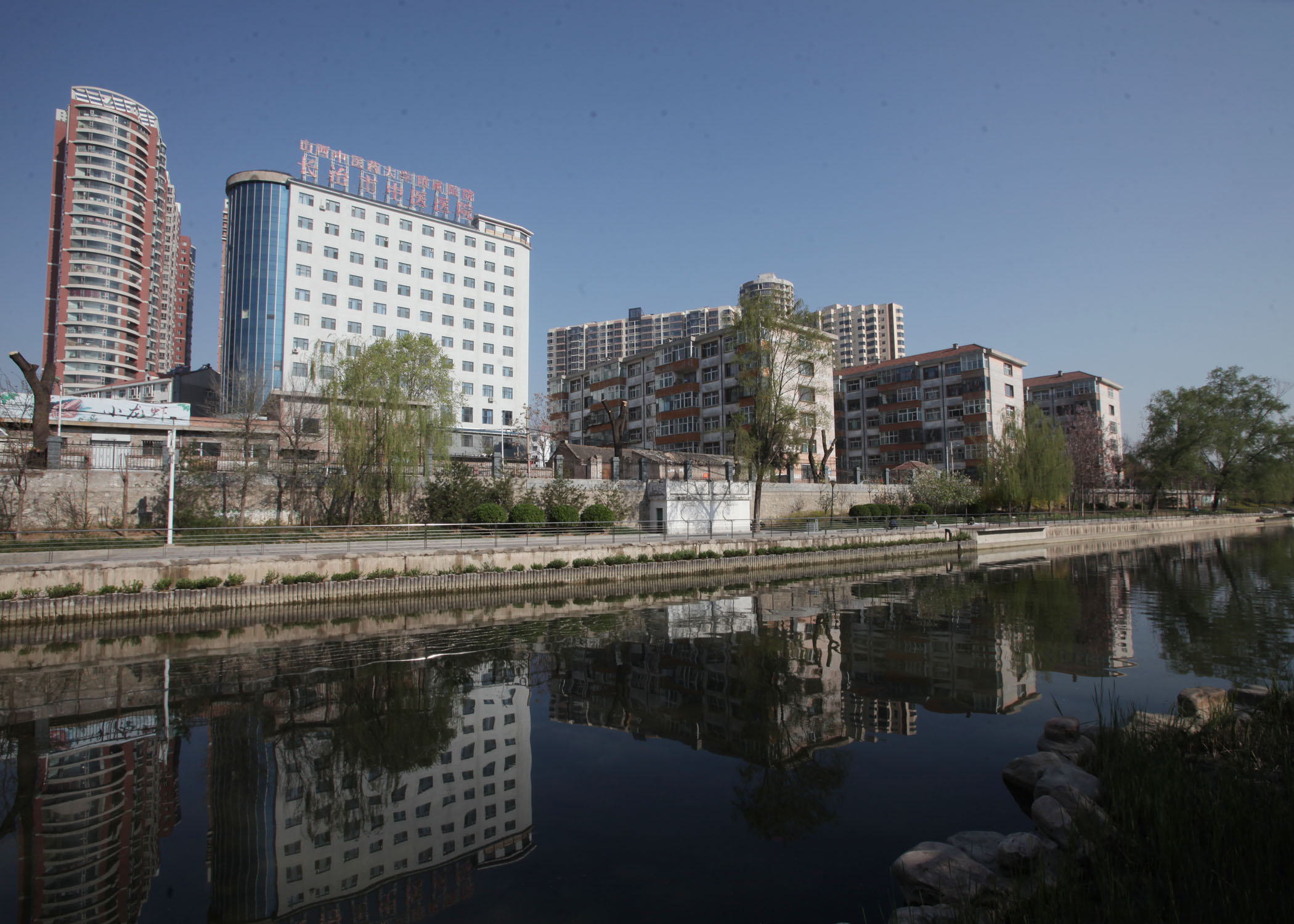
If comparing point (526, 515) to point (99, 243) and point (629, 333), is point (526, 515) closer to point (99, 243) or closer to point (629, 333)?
point (99, 243)

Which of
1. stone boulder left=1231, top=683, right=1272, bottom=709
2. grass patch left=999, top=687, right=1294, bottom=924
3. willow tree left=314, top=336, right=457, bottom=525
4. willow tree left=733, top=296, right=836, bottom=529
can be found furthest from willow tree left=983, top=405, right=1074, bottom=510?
grass patch left=999, top=687, right=1294, bottom=924

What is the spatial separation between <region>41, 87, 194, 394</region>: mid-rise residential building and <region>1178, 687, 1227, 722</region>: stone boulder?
108454 millimetres

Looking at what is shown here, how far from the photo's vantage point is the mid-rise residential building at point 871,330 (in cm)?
16812

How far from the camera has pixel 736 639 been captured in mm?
17891

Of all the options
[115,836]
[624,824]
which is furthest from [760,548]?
[115,836]

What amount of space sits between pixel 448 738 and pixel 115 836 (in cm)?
426

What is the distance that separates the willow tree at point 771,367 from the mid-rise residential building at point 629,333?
13088 centimetres

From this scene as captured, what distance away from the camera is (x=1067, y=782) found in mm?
7500

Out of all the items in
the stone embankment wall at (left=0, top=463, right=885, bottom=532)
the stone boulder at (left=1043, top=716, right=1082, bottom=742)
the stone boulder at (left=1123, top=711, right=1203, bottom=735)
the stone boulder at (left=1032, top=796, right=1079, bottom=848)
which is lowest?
the stone boulder at (left=1043, top=716, right=1082, bottom=742)

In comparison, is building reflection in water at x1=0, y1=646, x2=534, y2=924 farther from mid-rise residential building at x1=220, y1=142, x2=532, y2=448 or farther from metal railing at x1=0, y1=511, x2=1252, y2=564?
mid-rise residential building at x1=220, y1=142, x2=532, y2=448

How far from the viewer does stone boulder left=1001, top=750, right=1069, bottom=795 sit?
8438mm

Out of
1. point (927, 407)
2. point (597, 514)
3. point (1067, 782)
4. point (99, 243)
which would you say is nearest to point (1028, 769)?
point (1067, 782)

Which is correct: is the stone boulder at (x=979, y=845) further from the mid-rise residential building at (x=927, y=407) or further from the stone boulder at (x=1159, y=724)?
the mid-rise residential building at (x=927, y=407)

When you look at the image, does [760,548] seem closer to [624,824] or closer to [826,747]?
[826,747]
